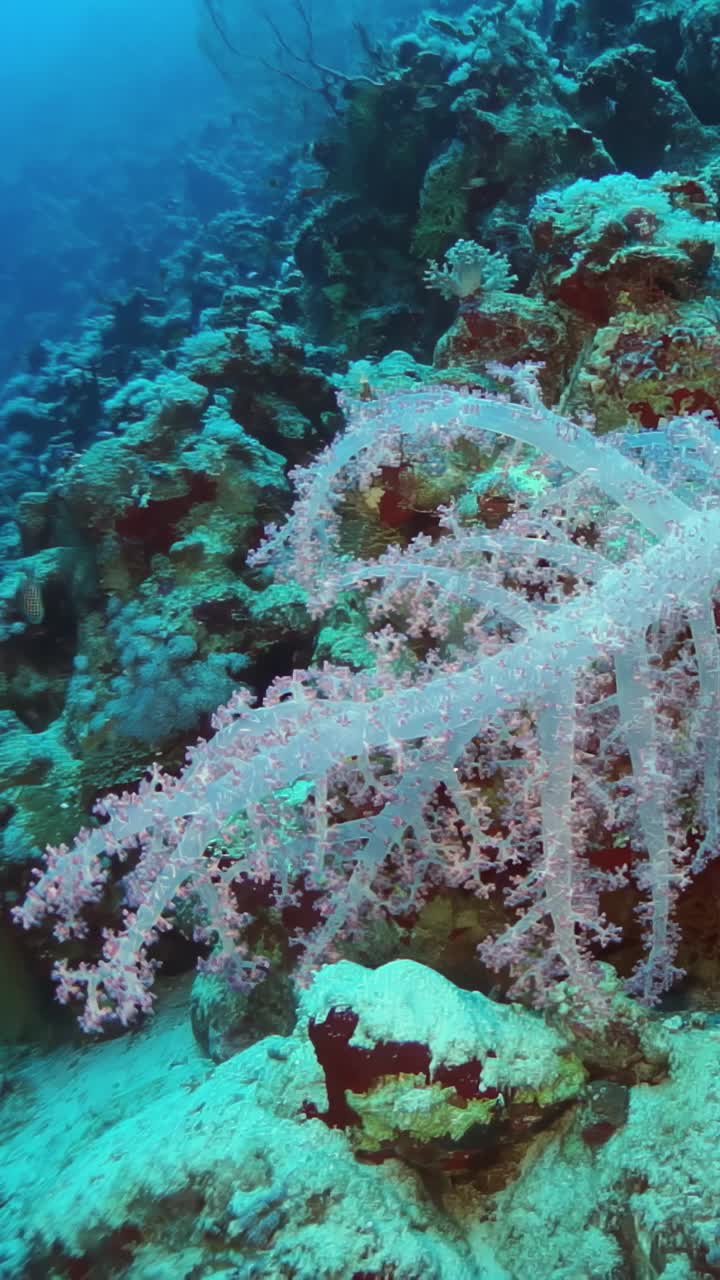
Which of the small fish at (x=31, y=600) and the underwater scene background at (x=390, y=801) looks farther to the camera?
the small fish at (x=31, y=600)

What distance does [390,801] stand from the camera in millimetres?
1994

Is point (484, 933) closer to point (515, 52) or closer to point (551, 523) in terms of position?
point (551, 523)

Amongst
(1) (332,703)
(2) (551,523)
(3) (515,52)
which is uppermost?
(3) (515,52)

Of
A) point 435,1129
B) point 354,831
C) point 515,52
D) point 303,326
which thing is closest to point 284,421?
point 354,831

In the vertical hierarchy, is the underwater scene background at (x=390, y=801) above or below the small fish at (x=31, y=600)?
below

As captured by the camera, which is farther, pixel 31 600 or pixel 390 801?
pixel 31 600

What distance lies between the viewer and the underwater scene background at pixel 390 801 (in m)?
1.62

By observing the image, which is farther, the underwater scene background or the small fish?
the small fish

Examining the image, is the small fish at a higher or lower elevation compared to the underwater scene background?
higher

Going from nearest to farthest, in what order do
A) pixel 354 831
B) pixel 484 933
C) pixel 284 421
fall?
1. pixel 354 831
2. pixel 484 933
3. pixel 284 421

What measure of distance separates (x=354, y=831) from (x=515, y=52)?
26.1 feet

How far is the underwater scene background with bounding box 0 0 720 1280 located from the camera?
1.62m

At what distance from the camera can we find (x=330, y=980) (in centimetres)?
178

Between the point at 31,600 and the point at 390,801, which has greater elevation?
the point at 31,600
